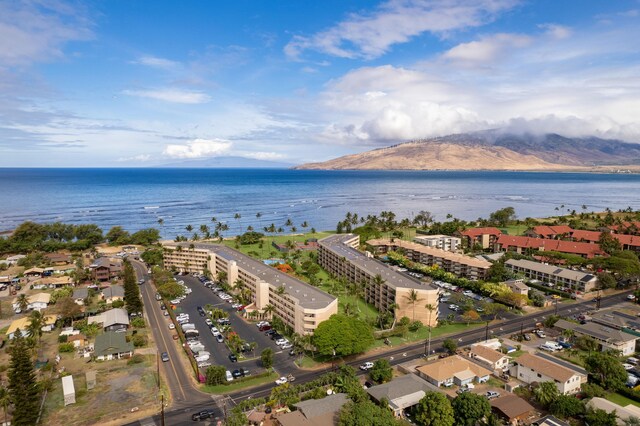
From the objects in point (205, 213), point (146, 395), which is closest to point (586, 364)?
point (146, 395)

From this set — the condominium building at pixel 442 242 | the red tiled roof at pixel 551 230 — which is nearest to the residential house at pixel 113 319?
the condominium building at pixel 442 242

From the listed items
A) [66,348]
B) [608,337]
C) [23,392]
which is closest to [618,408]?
[608,337]

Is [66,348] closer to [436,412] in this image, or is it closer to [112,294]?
[112,294]

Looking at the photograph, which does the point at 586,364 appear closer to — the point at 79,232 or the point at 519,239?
the point at 519,239

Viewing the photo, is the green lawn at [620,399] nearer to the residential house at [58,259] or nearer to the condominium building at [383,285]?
the condominium building at [383,285]

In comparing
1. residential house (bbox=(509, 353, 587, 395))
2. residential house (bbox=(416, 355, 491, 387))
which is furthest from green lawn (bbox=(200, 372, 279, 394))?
residential house (bbox=(509, 353, 587, 395))

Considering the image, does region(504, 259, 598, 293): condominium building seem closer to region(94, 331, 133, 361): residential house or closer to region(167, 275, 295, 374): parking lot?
region(167, 275, 295, 374): parking lot
